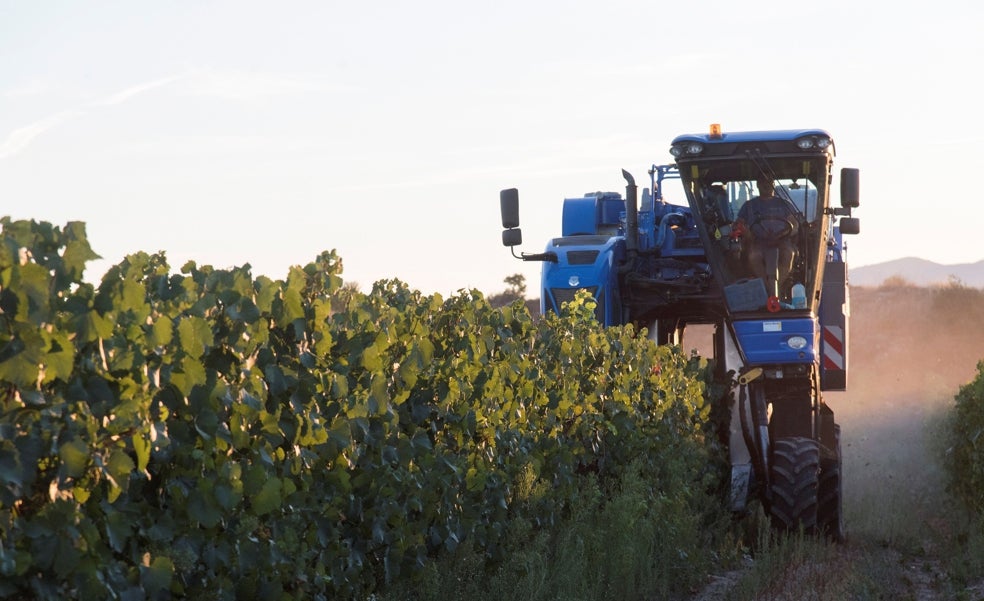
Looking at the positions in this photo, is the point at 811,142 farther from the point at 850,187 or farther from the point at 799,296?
the point at 799,296

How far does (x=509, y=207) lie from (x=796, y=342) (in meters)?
3.66

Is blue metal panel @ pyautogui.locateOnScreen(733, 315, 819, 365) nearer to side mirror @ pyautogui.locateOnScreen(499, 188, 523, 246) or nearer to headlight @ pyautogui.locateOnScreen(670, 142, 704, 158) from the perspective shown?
headlight @ pyautogui.locateOnScreen(670, 142, 704, 158)

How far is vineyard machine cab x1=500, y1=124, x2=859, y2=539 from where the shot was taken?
12.6 metres

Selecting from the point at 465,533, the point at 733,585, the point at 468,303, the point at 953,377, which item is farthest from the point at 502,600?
the point at 953,377

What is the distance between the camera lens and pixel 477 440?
7852mm

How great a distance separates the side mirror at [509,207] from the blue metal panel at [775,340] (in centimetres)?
304

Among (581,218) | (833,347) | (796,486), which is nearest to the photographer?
(796,486)

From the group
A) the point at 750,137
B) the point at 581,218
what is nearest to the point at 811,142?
the point at 750,137

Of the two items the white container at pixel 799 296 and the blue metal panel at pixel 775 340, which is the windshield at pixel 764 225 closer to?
the white container at pixel 799 296

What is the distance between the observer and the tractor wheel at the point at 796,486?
11.8m

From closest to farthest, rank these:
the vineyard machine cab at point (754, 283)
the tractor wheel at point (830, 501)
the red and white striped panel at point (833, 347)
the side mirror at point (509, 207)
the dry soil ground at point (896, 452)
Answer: the dry soil ground at point (896, 452) < the tractor wheel at point (830, 501) < the vineyard machine cab at point (754, 283) < the side mirror at point (509, 207) < the red and white striped panel at point (833, 347)

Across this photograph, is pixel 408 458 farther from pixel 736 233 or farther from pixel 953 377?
pixel 953 377

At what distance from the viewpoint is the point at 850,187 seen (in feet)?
44.1

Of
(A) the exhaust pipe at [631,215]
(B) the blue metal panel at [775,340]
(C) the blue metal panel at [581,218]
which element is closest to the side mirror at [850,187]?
(B) the blue metal panel at [775,340]
